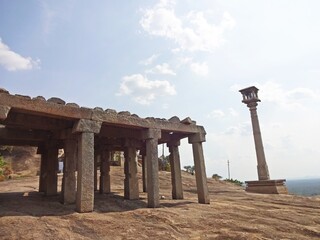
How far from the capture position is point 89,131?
319 inches

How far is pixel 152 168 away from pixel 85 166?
2607 mm

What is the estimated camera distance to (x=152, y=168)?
9492 mm

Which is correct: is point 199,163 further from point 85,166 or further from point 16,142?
point 16,142

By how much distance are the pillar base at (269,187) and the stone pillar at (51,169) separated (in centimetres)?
1421

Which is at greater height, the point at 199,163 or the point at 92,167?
the point at 199,163

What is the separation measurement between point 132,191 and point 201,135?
3.93 meters

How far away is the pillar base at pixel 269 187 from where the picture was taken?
1820cm

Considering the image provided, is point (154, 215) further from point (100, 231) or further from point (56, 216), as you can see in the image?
point (56, 216)

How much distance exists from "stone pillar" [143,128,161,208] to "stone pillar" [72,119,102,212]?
7.24ft

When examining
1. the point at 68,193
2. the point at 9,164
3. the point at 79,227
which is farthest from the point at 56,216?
the point at 9,164

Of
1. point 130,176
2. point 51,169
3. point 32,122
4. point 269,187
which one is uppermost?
point 32,122

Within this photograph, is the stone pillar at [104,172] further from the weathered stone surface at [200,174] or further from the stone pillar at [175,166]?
the weathered stone surface at [200,174]

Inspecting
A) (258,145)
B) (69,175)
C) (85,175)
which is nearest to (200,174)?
(85,175)

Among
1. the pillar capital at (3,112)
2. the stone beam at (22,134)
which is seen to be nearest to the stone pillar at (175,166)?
the stone beam at (22,134)
